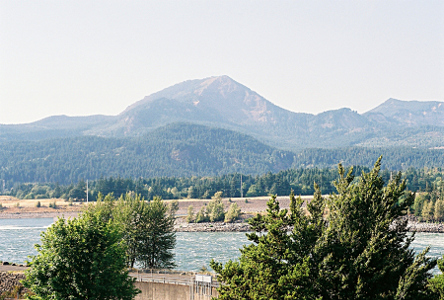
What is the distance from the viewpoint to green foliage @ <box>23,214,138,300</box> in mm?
28353

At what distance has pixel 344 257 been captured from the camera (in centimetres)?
2464

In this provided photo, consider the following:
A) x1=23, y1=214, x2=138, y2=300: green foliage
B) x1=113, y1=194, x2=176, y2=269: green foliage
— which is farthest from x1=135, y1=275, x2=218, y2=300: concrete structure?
x1=113, y1=194, x2=176, y2=269: green foliage

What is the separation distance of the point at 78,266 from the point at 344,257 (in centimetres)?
1229

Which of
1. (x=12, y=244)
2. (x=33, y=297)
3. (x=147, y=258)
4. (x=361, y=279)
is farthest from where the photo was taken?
(x=12, y=244)

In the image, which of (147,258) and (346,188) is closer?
(346,188)

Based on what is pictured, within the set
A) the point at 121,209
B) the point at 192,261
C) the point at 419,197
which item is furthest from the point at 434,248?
the point at 419,197

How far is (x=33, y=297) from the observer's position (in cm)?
2831

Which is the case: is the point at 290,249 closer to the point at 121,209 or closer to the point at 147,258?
the point at 147,258

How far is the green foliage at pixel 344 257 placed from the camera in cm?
2397

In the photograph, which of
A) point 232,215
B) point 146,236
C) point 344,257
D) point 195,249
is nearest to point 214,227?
point 232,215

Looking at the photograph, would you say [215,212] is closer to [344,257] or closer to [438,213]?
[438,213]

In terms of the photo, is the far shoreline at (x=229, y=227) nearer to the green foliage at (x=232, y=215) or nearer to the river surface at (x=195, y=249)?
the green foliage at (x=232, y=215)

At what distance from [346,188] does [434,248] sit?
67425 millimetres

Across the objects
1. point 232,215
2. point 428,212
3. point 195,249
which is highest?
point 428,212
